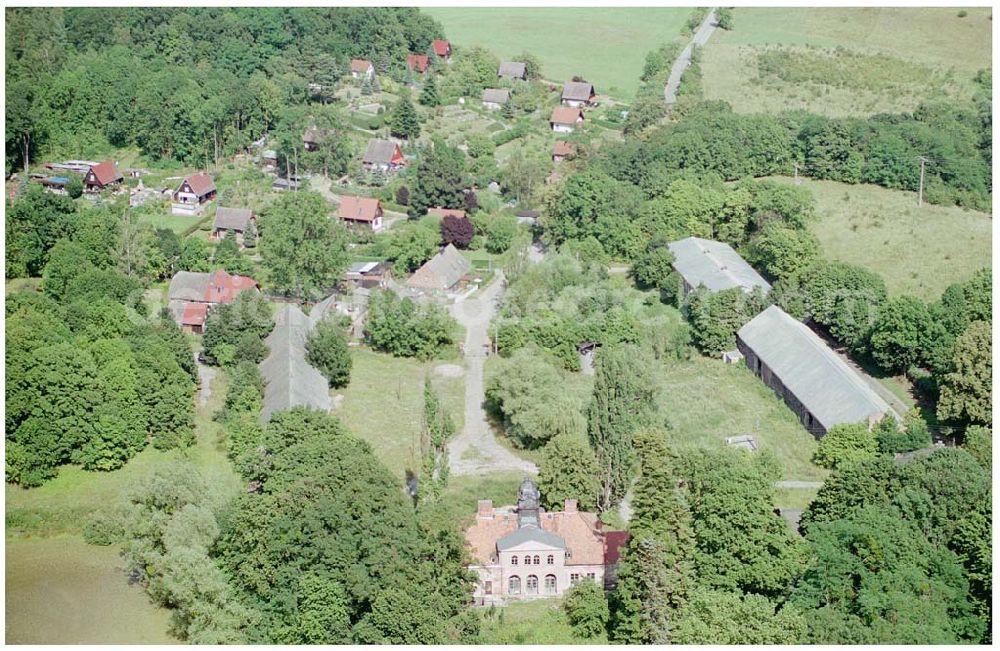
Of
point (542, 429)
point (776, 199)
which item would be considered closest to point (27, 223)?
point (542, 429)

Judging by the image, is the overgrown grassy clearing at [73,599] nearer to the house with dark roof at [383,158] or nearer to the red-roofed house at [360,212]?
the red-roofed house at [360,212]

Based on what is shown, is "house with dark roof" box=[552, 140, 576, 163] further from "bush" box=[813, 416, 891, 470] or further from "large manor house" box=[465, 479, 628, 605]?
"large manor house" box=[465, 479, 628, 605]

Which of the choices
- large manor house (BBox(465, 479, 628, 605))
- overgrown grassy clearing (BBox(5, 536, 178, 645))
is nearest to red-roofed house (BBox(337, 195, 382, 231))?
overgrown grassy clearing (BBox(5, 536, 178, 645))

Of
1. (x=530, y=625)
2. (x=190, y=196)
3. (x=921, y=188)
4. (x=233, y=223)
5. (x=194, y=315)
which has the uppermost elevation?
(x=921, y=188)

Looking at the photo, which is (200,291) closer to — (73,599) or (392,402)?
(392,402)

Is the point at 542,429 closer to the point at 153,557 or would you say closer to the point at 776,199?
the point at 153,557

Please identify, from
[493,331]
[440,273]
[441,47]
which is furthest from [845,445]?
[441,47]
